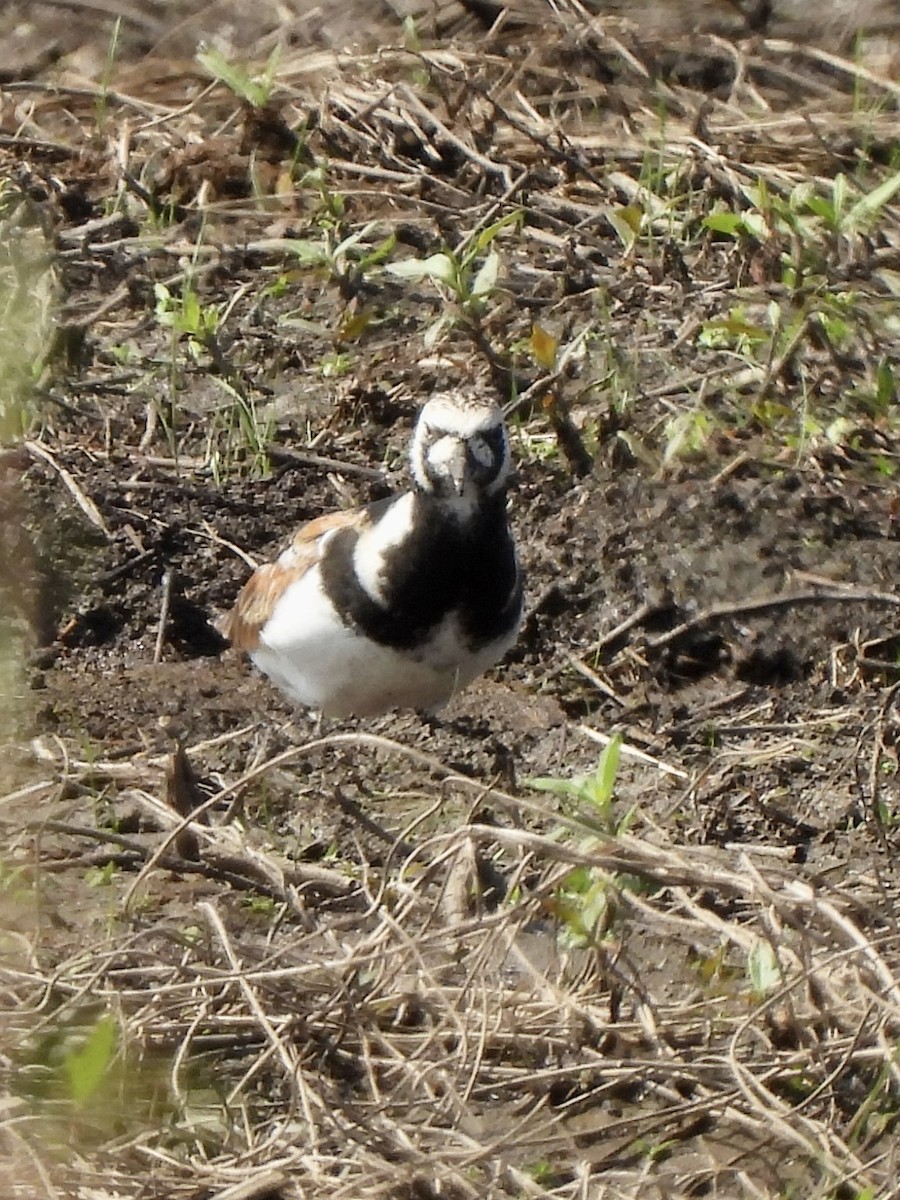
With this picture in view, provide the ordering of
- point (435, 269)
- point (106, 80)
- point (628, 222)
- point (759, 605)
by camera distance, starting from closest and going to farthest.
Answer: point (759, 605)
point (435, 269)
point (628, 222)
point (106, 80)

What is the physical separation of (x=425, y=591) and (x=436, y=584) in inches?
1.2

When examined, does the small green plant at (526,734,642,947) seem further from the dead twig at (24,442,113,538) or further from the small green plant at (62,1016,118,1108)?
the dead twig at (24,442,113,538)

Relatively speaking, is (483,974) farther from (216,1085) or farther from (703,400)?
(703,400)

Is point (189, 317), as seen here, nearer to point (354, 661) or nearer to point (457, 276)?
point (457, 276)

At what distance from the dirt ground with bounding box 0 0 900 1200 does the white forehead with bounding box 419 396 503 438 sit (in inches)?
29.9

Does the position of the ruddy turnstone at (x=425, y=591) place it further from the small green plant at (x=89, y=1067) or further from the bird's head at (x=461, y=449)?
the small green plant at (x=89, y=1067)

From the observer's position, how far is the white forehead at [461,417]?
4.14m

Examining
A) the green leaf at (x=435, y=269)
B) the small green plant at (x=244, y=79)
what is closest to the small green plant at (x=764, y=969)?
the green leaf at (x=435, y=269)

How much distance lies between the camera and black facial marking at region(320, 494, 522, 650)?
4.21 m

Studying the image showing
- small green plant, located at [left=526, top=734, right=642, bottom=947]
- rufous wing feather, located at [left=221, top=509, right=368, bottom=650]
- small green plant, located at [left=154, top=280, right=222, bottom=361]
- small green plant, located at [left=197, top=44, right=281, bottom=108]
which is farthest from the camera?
small green plant, located at [left=197, top=44, right=281, bottom=108]

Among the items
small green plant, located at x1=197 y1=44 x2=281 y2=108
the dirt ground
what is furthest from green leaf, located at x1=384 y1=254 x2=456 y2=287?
small green plant, located at x1=197 y1=44 x2=281 y2=108

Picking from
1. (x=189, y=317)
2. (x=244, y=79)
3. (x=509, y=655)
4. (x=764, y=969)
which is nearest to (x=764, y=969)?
(x=764, y=969)

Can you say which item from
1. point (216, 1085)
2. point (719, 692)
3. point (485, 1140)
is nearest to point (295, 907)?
point (216, 1085)

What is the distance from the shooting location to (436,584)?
4215 mm
